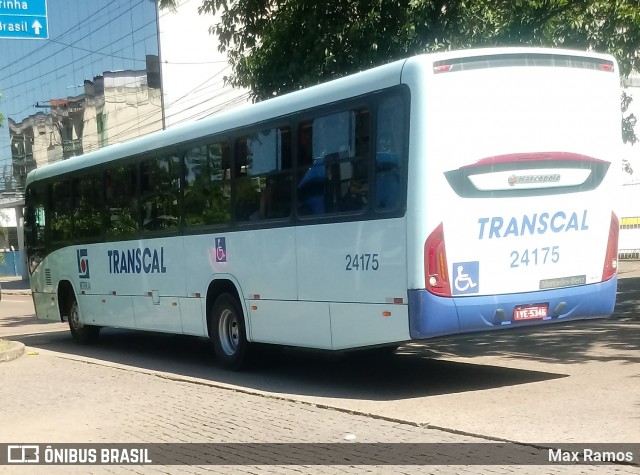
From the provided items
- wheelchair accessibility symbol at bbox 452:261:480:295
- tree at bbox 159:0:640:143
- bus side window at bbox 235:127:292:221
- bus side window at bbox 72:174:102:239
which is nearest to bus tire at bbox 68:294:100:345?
bus side window at bbox 72:174:102:239

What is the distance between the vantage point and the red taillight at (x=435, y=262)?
9398 mm

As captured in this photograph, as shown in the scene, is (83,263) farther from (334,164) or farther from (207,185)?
(334,164)

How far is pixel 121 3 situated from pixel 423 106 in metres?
39.9

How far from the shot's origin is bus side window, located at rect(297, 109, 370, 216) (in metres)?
10.2

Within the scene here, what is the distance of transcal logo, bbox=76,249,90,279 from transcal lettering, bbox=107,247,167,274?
39.1 inches

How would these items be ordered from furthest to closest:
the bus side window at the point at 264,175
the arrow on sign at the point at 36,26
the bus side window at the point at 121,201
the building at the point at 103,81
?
1. the building at the point at 103,81
2. the arrow on sign at the point at 36,26
3. the bus side window at the point at 121,201
4. the bus side window at the point at 264,175

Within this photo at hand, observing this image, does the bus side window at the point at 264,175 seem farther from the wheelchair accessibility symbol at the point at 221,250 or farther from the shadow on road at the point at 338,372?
the shadow on road at the point at 338,372

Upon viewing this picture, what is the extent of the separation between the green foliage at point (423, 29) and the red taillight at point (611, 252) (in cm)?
534

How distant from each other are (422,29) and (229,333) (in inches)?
224

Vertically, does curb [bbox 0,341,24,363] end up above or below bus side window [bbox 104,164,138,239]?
below

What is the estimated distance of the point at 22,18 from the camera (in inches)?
634

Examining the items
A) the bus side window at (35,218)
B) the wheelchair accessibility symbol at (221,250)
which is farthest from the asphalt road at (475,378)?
the bus side window at (35,218)

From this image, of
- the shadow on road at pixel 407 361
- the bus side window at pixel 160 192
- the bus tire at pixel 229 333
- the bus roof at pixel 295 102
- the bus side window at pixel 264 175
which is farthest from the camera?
the bus side window at pixel 160 192

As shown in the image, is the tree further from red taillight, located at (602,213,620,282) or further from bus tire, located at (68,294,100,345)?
bus tire, located at (68,294,100,345)
